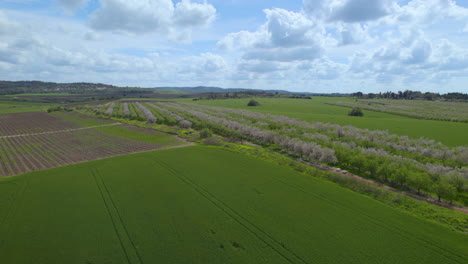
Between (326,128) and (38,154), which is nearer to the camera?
(38,154)

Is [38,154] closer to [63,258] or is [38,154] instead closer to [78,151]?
[78,151]

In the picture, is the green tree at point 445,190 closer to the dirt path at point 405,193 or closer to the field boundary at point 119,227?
the dirt path at point 405,193

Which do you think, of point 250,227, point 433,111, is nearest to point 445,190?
point 250,227

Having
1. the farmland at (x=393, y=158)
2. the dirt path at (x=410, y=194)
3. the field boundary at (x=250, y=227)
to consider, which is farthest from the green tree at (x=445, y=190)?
the field boundary at (x=250, y=227)

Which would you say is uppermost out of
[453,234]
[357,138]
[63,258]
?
[357,138]

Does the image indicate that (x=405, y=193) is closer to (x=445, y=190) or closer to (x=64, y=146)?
(x=445, y=190)

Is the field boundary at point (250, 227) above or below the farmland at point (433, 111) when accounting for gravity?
below

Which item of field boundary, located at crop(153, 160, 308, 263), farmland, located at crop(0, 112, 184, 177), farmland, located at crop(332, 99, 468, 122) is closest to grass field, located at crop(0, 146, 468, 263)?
field boundary, located at crop(153, 160, 308, 263)

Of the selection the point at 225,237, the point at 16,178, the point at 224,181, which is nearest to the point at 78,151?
the point at 16,178
